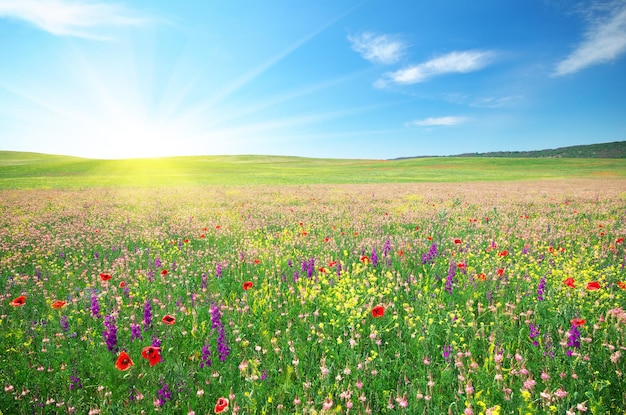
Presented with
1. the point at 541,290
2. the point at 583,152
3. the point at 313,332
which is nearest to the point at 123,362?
the point at 313,332

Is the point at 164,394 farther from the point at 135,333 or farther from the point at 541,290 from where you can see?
the point at 541,290

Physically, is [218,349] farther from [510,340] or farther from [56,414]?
[510,340]

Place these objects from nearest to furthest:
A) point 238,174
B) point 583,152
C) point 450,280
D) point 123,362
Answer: point 123,362 < point 450,280 < point 238,174 < point 583,152

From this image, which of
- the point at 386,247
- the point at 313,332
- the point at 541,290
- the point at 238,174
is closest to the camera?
the point at 313,332

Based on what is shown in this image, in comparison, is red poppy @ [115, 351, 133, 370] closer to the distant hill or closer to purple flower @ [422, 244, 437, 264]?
purple flower @ [422, 244, 437, 264]

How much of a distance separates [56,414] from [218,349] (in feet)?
4.52

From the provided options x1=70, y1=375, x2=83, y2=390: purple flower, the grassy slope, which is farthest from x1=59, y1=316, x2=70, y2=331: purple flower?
the grassy slope

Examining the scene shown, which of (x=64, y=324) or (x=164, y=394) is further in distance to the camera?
(x=64, y=324)

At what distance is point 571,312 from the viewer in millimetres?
3844

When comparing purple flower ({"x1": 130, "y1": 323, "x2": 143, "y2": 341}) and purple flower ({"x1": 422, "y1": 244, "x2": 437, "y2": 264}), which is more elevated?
purple flower ({"x1": 422, "y1": 244, "x2": 437, "y2": 264})

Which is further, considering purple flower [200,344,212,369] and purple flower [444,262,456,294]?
purple flower [444,262,456,294]

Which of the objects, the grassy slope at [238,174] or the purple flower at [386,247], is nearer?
the purple flower at [386,247]

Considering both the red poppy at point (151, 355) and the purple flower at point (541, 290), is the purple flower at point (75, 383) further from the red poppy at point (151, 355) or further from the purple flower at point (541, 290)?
the purple flower at point (541, 290)

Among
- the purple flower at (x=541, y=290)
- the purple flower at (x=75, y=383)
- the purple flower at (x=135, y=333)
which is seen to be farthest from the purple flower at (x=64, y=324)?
the purple flower at (x=541, y=290)
